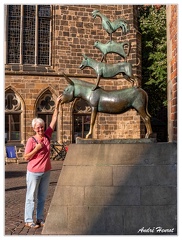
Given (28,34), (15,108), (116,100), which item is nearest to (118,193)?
(116,100)

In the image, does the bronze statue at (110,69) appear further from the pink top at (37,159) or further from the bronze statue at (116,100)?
the pink top at (37,159)

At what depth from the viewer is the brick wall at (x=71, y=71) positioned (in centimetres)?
1695

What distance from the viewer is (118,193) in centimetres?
464

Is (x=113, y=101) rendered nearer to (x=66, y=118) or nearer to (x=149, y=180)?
(x=149, y=180)

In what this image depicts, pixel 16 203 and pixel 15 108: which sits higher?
Result: pixel 15 108

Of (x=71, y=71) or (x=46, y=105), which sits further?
(x=71, y=71)

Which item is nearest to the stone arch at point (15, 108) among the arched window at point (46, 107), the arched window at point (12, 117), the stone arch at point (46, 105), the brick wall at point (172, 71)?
the arched window at point (12, 117)

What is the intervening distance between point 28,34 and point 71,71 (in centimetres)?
282

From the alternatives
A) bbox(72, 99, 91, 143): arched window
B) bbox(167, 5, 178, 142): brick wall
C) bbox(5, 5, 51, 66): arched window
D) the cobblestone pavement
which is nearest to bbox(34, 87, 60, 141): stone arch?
bbox(72, 99, 91, 143): arched window

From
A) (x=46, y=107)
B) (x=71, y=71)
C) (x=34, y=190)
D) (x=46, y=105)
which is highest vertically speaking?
(x=71, y=71)

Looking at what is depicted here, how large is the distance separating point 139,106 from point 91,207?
1.60 m

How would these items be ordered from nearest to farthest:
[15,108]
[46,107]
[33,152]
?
1. [33,152]
2. [15,108]
3. [46,107]

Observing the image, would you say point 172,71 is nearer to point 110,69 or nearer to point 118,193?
point 110,69

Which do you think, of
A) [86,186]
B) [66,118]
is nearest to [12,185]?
[86,186]
